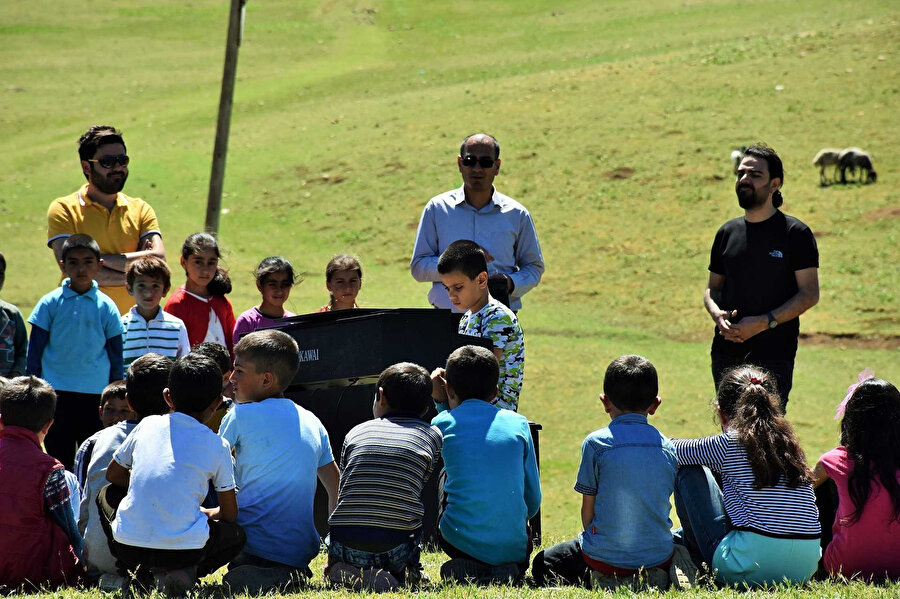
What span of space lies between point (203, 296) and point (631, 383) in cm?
382

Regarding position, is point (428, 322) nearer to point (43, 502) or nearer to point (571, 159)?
point (43, 502)

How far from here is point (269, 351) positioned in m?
5.23

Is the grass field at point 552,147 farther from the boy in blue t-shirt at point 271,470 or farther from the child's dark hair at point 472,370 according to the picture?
the child's dark hair at point 472,370

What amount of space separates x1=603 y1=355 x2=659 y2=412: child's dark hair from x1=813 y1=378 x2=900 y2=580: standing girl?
984 millimetres

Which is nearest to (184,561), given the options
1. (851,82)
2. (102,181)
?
(102,181)

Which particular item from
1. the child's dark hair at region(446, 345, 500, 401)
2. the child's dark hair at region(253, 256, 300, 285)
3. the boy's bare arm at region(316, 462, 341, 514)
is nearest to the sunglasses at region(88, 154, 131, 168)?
the child's dark hair at region(253, 256, 300, 285)

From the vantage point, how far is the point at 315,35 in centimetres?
5031

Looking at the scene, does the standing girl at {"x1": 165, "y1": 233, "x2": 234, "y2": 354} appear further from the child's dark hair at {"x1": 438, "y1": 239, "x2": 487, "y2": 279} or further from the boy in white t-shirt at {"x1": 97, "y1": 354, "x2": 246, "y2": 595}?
the boy in white t-shirt at {"x1": 97, "y1": 354, "x2": 246, "y2": 595}

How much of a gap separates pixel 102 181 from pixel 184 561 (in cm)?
356

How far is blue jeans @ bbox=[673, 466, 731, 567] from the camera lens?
5.25 metres

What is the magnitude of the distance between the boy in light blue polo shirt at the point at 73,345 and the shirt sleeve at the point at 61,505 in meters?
1.57

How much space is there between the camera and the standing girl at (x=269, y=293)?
24.1ft

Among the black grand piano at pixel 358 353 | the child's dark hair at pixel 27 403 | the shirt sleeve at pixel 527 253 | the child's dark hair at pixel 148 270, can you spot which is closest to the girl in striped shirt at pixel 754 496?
the black grand piano at pixel 358 353

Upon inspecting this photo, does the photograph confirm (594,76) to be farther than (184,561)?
Yes
